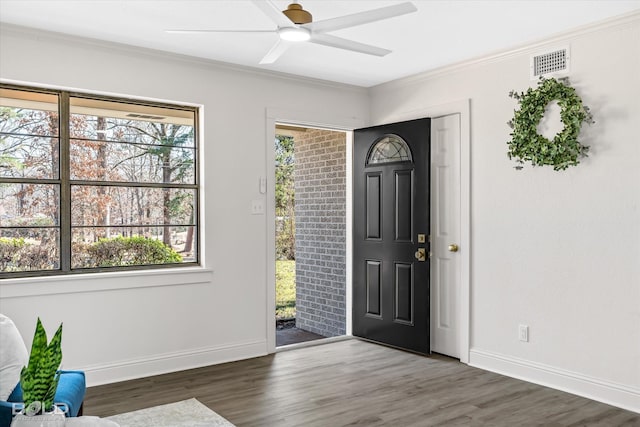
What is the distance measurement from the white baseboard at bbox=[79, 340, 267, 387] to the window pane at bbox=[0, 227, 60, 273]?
32.2 inches

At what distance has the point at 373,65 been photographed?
452 centimetres

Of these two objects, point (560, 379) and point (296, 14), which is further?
point (560, 379)

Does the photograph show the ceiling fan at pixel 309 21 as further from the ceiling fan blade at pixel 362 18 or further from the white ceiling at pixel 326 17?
the white ceiling at pixel 326 17

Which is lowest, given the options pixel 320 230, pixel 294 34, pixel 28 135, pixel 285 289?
pixel 285 289

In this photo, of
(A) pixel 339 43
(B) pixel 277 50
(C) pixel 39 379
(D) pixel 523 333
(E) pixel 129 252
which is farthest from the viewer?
(E) pixel 129 252

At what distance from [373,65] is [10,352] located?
11.3 feet

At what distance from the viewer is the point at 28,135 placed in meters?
3.69

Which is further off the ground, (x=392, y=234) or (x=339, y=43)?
(x=339, y=43)

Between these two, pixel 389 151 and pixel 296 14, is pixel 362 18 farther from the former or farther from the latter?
pixel 389 151

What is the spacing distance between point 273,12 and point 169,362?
2.84m

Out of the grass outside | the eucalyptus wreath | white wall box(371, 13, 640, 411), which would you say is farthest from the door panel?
the grass outside

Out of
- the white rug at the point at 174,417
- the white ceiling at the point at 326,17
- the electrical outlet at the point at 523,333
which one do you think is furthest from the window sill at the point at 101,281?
the electrical outlet at the point at 523,333

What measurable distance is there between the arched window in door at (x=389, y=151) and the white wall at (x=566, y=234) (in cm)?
60

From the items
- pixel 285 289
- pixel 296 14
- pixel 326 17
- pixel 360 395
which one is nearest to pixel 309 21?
pixel 296 14
